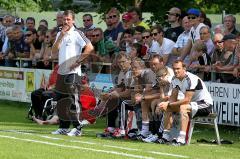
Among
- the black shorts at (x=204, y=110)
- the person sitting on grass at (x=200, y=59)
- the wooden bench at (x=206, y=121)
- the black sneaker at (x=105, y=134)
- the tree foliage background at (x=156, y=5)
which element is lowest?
the black sneaker at (x=105, y=134)

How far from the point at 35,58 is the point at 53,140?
7295mm

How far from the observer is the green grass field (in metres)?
11.7

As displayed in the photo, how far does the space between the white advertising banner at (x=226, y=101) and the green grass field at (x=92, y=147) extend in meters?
0.27

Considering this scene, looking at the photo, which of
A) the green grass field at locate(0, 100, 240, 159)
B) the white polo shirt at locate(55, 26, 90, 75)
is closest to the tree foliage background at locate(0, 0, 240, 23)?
the green grass field at locate(0, 100, 240, 159)

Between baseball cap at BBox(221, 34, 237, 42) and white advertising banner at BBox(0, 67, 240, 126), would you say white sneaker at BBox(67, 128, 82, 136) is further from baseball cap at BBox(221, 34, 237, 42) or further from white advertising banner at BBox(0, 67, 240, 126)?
baseball cap at BBox(221, 34, 237, 42)

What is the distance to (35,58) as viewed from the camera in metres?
20.6

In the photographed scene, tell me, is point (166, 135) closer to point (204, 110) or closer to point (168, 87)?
point (204, 110)

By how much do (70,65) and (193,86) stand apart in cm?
252

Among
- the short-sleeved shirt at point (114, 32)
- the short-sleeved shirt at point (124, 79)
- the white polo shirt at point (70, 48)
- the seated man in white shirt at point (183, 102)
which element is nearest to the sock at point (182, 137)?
the seated man in white shirt at point (183, 102)

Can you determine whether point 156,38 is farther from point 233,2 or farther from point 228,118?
point 233,2

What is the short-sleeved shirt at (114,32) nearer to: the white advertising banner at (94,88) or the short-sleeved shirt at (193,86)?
the white advertising banner at (94,88)

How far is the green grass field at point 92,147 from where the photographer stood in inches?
460

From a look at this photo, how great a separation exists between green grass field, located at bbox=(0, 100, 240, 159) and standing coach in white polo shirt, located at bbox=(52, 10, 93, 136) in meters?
0.39

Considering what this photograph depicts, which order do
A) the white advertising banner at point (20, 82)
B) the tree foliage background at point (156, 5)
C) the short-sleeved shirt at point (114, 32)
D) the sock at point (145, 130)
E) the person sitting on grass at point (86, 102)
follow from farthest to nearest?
the tree foliage background at point (156, 5) < the white advertising banner at point (20, 82) < the short-sleeved shirt at point (114, 32) < the person sitting on grass at point (86, 102) < the sock at point (145, 130)
